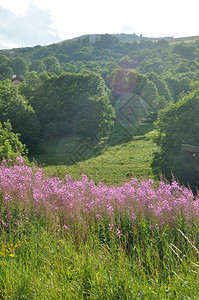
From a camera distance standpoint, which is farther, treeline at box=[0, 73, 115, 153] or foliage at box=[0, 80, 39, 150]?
treeline at box=[0, 73, 115, 153]

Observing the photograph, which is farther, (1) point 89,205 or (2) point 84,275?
(1) point 89,205

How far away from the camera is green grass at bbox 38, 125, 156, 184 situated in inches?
A: 1011

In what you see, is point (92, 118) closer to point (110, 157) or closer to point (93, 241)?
point (110, 157)

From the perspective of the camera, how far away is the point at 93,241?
455 cm

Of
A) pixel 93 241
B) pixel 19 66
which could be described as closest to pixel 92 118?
pixel 93 241

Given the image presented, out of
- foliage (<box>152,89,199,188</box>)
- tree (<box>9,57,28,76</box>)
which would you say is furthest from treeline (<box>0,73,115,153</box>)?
tree (<box>9,57,28,76</box>)

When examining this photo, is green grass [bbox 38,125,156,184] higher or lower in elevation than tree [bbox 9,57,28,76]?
lower

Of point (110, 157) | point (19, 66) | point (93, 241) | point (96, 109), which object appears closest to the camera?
point (93, 241)

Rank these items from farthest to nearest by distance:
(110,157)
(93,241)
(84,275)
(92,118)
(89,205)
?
(92,118)
(110,157)
(89,205)
(93,241)
(84,275)

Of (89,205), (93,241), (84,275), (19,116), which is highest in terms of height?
(19,116)

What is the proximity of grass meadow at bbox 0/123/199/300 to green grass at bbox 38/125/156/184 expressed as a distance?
16.9 metres

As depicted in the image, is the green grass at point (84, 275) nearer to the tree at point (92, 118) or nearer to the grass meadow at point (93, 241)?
the grass meadow at point (93, 241)

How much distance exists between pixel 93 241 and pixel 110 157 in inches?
1165

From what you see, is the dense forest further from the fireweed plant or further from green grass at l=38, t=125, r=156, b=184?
the fireweed plant
